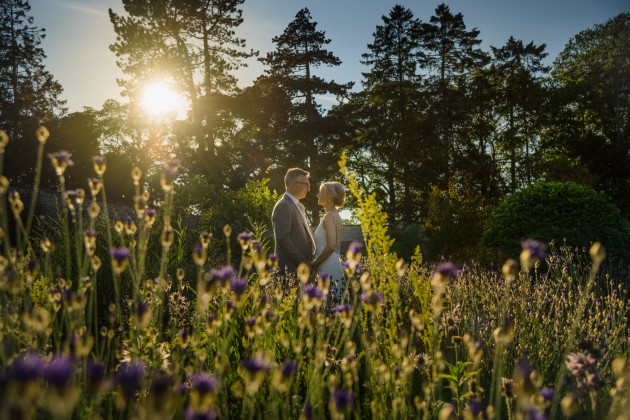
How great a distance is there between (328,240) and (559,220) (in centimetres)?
575

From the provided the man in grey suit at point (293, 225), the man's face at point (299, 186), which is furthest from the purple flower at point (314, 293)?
the man's face at point (299, 186)

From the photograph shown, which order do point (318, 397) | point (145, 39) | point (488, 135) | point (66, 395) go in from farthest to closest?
point (488, 135), point (145, 39), point (318, 397), point (66, 395)

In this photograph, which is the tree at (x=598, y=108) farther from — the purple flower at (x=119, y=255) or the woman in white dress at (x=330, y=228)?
the purple flower at (x=119, y=255)

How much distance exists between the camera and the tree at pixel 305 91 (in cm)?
2859

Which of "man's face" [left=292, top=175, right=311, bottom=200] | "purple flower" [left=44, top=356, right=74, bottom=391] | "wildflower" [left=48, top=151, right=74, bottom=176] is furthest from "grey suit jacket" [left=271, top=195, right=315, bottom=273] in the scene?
"purple flower" [left=44, top=356, right=74, bottom=391]

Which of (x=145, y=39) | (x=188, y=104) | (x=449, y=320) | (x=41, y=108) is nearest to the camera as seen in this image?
(x=449, y=320)

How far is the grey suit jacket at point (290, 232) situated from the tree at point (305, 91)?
2256 cm

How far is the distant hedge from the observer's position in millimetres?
8758

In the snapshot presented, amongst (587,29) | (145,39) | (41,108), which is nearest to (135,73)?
(145,39)

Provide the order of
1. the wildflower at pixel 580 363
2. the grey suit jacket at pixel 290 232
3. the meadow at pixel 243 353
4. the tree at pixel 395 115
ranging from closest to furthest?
the meadow at pixel 243 353 → the wildflower at pixel 580 363 → the grey suit jacket at pixel 290 232 → the tree at pixel 395 115

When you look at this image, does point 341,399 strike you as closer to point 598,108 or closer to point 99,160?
point 99,160

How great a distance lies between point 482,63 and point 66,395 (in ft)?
109

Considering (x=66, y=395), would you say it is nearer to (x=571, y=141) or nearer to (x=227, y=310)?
(x=227, y=310)

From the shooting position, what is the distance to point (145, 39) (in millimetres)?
23016
